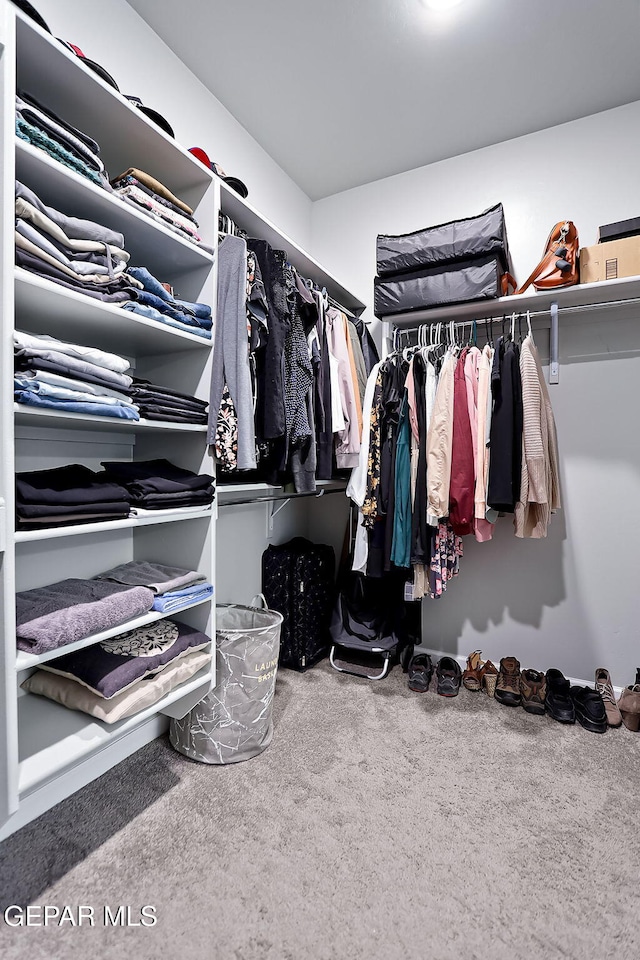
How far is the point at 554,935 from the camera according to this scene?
1.12 metres

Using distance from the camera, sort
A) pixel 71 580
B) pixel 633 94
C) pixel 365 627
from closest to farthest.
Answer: pixel 71 580
pixel 633 94
pixel 365 627

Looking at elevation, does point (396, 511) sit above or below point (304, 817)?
above

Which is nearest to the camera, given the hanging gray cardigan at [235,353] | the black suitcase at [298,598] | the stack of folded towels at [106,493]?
the stack of folded towels at [106,493]

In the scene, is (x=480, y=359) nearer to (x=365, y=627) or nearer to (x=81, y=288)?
(x=365, y=627)

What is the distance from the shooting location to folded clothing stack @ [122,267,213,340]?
1.38 m

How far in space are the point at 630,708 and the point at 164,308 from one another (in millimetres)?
2408

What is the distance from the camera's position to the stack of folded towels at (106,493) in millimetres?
1117

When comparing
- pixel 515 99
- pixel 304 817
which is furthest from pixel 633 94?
pixel 304 817

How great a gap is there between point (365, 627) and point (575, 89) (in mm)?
2723

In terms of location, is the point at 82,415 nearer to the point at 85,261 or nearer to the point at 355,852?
the point at 85,261

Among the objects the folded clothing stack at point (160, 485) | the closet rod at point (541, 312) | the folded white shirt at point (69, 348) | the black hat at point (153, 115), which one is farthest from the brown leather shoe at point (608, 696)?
the black hat at point (153, 115)

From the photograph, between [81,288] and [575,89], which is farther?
[575,89]

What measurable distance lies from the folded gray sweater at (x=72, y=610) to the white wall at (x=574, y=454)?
6.05 feet
